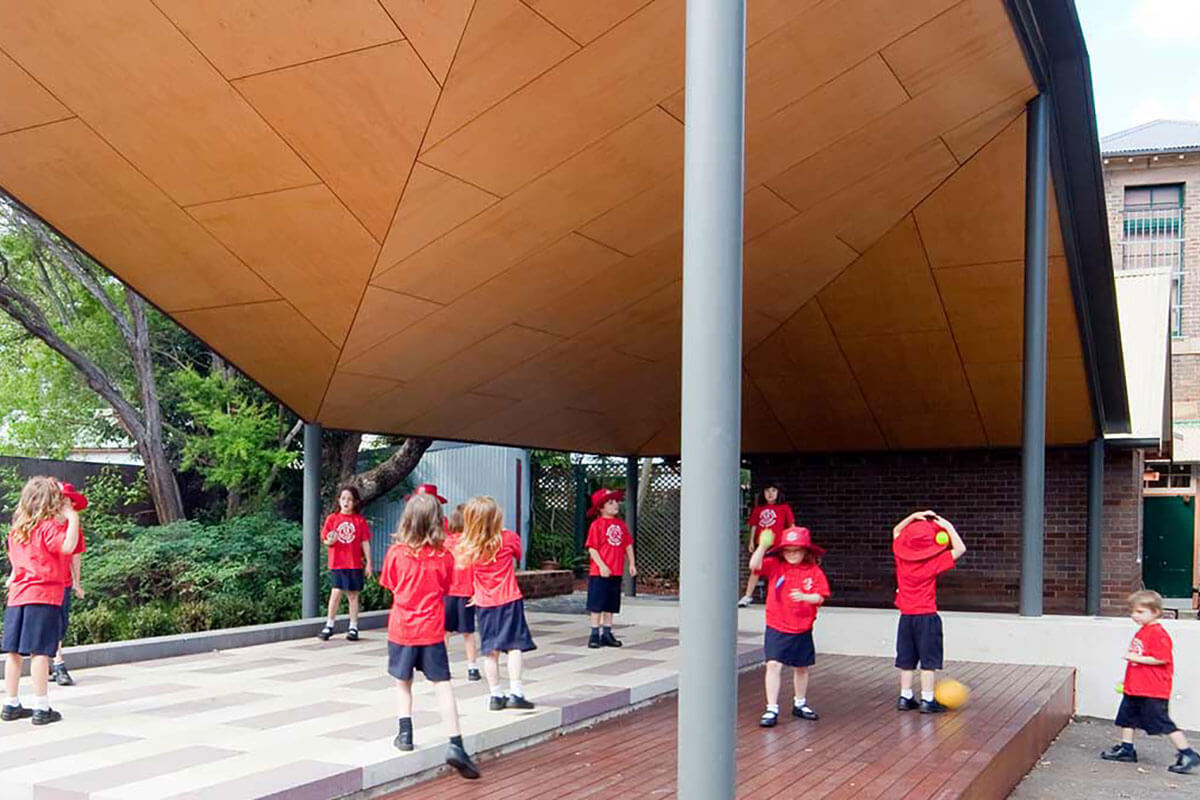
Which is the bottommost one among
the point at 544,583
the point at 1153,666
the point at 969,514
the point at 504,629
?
the point at 544,583

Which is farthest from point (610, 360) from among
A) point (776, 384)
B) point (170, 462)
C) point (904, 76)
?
point (170, 462)

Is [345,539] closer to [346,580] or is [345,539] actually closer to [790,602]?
[346,580]

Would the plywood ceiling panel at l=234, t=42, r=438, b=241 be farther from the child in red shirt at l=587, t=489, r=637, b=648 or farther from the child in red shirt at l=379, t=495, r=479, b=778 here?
the child in red shirt at l=587, t=489, r=637, b=648

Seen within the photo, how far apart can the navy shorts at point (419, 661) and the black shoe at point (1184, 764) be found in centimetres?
524

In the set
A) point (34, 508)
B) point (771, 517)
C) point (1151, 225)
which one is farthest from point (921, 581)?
point (1151, 225)

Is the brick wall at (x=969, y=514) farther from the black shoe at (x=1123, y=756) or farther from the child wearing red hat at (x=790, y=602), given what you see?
the child wearing red hat at (x=790, y=602)

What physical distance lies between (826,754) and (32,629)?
457 centimetres

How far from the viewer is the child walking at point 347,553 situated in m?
9.64

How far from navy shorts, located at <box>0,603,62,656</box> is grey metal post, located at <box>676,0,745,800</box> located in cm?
438

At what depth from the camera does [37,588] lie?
19.9 feet

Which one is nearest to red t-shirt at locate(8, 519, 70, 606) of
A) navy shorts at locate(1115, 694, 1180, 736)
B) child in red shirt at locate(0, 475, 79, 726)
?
child in red shirt at locate(0, 475, 79, 726)

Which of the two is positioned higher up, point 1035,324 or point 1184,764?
point 1035,324

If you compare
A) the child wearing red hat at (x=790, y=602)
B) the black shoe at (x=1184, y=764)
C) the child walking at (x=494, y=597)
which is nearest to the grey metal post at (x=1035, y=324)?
the black shoe at (x=1184, y=764)

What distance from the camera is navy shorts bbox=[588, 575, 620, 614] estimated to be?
29.8ft
